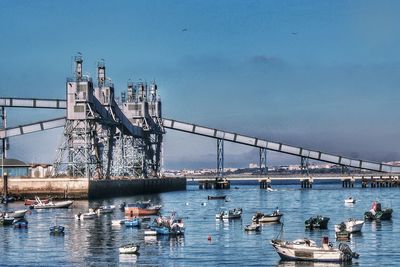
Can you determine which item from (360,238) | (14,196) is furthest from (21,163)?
(360,238)

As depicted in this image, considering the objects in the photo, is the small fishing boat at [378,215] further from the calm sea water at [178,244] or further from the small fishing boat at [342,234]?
the small fishing boat at [342,234]

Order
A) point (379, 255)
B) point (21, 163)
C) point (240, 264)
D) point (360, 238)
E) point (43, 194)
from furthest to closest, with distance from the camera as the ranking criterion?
point (21, 163), point (43, 194), point (360, 238), point (379, 255), point (240, 264)

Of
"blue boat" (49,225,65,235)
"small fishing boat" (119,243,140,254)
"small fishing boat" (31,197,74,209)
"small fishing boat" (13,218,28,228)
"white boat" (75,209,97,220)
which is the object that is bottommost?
"small fishing boat" (119,243,140,254)

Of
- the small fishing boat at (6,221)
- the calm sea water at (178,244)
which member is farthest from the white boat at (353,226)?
the small fishing boat at (6,221)

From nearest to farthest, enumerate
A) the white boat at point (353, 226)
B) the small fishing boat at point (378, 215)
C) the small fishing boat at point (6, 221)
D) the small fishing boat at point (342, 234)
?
the small fishing boat at point (342, 234)
the white boat at point (353, 226)
the small fishing boat at point (6, 221)
the small fishing boat at point (378, 215)

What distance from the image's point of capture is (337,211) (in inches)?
5162

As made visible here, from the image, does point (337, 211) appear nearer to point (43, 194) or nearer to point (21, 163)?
point (43, 194)

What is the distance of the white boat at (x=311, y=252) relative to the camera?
6606 cm

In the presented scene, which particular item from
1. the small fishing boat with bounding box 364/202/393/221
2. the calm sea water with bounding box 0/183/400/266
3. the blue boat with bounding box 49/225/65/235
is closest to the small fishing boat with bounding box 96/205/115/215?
the calm sea water with bounding box 0/183/400/266

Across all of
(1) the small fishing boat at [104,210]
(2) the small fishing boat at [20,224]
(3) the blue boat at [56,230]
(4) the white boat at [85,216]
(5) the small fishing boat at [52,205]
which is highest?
(5) the small fishing boat at [52,205]

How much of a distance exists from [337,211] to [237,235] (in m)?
46.0

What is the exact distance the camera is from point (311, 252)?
2633 inches

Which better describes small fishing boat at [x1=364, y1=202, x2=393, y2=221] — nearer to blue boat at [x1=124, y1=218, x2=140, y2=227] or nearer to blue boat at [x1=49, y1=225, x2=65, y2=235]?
blue boat at [x1=124, y1=218, x2=140, y2=227]

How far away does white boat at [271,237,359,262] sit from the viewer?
6606 cm
